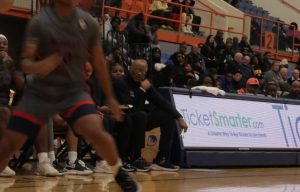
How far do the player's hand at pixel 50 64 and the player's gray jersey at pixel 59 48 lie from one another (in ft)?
0.56

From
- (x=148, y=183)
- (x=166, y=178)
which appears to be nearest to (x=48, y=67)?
(x=148, y=183)

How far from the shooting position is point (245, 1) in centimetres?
2683

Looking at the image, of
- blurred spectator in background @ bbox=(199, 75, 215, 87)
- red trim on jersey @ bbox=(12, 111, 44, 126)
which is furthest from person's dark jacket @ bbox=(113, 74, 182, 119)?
red trim on jersey @ bbox=(12, 111, 44, 126)

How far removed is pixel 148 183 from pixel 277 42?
17.4 metres

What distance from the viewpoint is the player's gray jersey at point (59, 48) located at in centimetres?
478

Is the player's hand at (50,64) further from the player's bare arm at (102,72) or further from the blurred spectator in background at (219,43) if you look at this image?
the blurred spectator in background at (219,43)

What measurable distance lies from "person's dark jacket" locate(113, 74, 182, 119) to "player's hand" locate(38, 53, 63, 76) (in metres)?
4.50

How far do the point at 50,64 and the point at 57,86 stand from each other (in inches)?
13.0

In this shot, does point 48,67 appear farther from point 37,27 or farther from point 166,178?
point 166,178

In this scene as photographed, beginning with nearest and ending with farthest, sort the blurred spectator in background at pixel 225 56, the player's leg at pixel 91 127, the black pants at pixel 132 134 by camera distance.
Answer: the player's leg at pixel 91 127
the black pants at pixel 132 134
the blurred spectator in background at pixel 225 56

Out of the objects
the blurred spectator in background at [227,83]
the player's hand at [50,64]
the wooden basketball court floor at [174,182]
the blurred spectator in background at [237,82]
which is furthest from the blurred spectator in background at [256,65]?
the player's hand at [50,64]

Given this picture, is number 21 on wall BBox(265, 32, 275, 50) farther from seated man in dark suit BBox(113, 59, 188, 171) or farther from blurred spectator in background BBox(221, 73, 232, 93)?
seated man in dark suit BBox(113, 59, 188, 171)

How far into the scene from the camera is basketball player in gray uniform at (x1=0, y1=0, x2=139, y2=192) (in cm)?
473

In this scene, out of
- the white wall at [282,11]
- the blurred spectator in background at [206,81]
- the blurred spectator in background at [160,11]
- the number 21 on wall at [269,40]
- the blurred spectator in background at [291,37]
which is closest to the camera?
the blurred spectator in background at [206,81]
